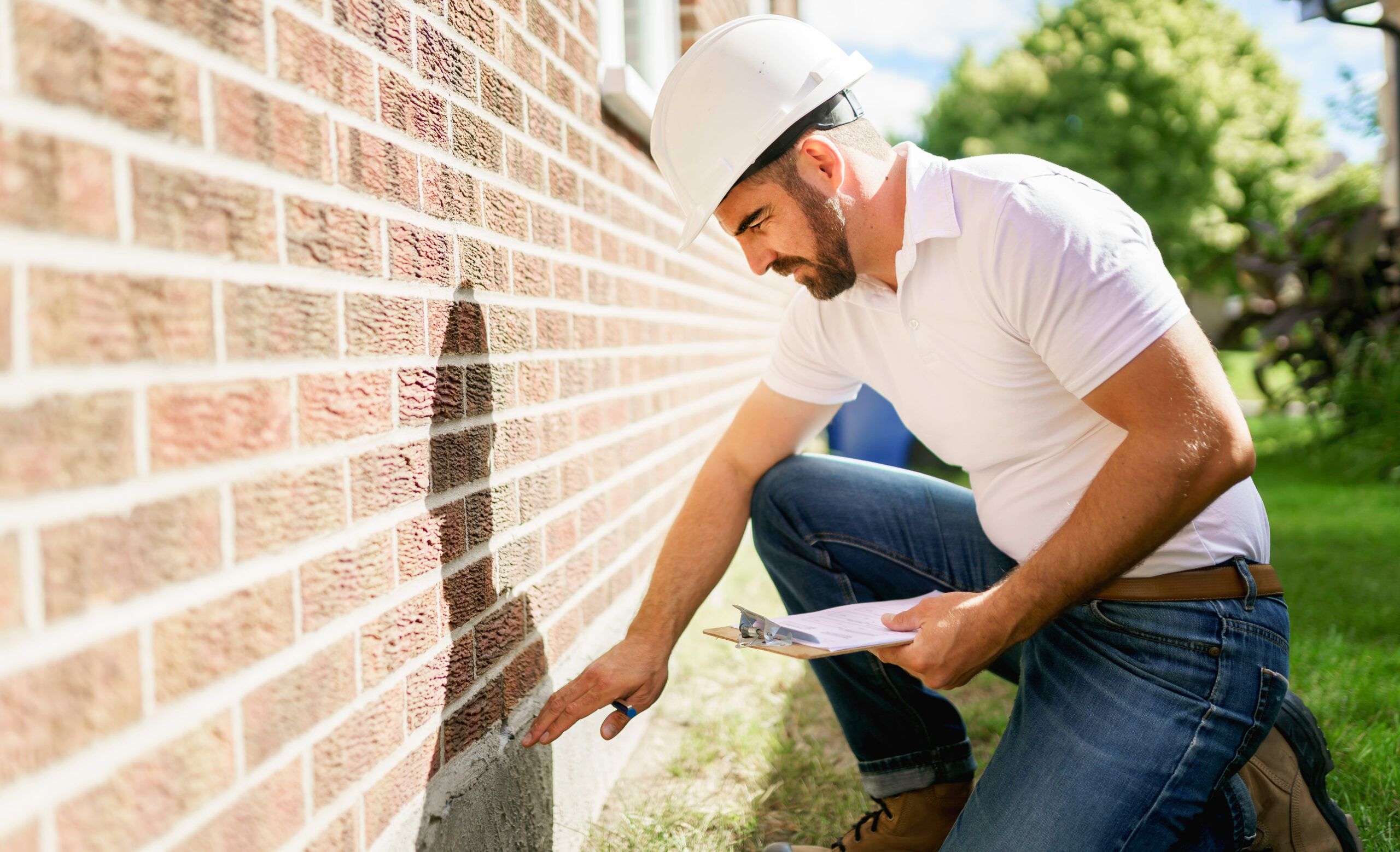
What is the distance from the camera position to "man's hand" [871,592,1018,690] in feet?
5.40

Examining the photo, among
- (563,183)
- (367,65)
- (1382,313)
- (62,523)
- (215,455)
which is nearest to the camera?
(62,523)

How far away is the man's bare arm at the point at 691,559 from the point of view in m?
1.84

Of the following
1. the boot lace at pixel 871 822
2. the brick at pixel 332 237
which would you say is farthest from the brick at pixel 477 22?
the boot lace at pixel 871 822

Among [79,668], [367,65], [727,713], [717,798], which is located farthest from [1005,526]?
[79,668]

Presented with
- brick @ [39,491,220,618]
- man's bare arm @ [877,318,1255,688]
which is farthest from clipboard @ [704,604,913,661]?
brick @ [39,491,220,618]

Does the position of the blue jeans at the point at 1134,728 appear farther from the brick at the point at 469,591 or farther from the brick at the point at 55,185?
the brick at the point at 55,185

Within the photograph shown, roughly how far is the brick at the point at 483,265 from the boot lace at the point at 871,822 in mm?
1328

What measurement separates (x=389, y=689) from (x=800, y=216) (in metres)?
1.14

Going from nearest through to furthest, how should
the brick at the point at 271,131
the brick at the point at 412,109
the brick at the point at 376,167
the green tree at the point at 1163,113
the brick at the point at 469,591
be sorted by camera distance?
the brick at the point at 271,131 → the brick at the point at 376,167 → the brick at the point at 412,109 → the brick at the point at 469,591 → the green tree at the point at 1163,113

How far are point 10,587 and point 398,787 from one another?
29.1 inches

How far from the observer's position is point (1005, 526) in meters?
1.98

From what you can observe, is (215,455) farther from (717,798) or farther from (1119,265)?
(717,798)

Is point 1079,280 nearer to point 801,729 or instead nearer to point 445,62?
point 445,62

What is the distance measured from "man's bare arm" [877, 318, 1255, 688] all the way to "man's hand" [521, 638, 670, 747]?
48 centimetres
